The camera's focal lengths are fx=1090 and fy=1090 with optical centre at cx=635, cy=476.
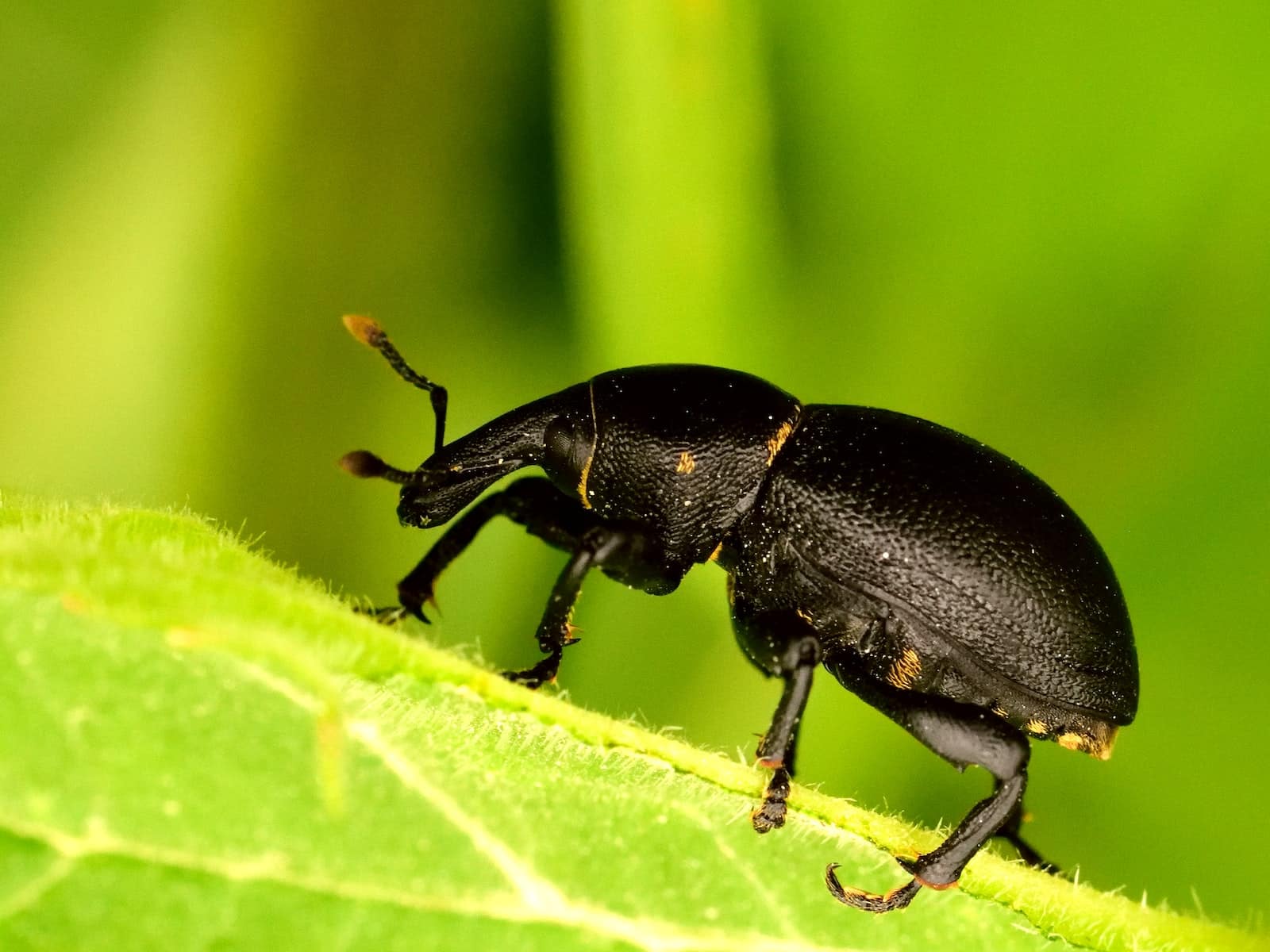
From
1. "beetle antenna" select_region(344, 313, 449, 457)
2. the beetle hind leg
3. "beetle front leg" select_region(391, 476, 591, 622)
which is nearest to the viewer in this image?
the beetle hind leg

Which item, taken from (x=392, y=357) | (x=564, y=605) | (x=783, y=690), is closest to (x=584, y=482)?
(x=564, y=605)

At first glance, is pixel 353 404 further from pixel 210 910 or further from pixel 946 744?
pixel 210 910

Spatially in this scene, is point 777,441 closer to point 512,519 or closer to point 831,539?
point 831,539

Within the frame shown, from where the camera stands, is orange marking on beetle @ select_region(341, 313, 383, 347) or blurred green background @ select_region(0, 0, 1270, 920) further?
blurred green background @ select_region(0, 0, 1270, 920)

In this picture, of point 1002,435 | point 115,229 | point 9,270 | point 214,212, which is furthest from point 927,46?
point 9,270

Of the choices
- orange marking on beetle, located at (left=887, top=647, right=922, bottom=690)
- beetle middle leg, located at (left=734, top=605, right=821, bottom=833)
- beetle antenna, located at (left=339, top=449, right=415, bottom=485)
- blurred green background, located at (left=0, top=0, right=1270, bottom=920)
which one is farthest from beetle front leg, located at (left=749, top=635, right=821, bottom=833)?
beetle antenna, located at (left=339, top=449, right=415, bottom=485)

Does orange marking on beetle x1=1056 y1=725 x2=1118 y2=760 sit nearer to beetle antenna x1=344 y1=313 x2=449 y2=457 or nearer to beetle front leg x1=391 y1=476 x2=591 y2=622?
beetle front leg x1=391 y1=476 x2=591 y2=622

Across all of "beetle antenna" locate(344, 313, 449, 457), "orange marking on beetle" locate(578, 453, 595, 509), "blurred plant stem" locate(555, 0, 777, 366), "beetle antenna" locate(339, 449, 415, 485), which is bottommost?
"beetle antenna" locate(339, 449, 415, 485)
